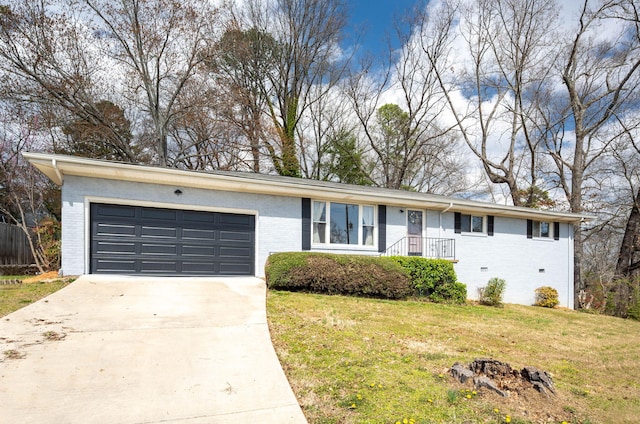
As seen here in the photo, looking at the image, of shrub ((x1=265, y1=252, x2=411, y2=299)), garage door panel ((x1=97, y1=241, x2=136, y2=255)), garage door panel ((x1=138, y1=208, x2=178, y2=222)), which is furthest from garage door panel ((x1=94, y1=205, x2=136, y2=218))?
shrub ((x1=265, y1=252, x2=411, y2=299))

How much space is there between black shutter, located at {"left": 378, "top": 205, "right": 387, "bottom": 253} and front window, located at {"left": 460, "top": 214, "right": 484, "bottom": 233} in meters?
3.56

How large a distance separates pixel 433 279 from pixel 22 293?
1011 centimetres

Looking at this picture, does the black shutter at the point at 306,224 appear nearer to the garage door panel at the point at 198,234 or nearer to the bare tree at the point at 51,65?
the garage door panel at the point at 198,234

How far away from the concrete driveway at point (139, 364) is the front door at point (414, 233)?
766 cm

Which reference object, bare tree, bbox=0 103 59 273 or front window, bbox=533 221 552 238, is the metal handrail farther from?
bare tree, bbox=0 103 59 273

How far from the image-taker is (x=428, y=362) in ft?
15.0

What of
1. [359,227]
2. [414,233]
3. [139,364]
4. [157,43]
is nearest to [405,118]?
[414,233]

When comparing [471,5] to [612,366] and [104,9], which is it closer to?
[104,9]

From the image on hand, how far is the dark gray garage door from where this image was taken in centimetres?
900

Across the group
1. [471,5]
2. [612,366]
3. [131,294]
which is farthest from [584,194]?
[131,294]

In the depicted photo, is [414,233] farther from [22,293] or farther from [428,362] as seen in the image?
[22,293]

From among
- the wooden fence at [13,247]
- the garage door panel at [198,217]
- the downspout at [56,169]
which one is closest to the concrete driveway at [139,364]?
the downspout at [56,169]

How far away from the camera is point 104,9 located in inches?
631

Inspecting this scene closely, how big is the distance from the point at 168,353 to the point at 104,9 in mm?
17729
